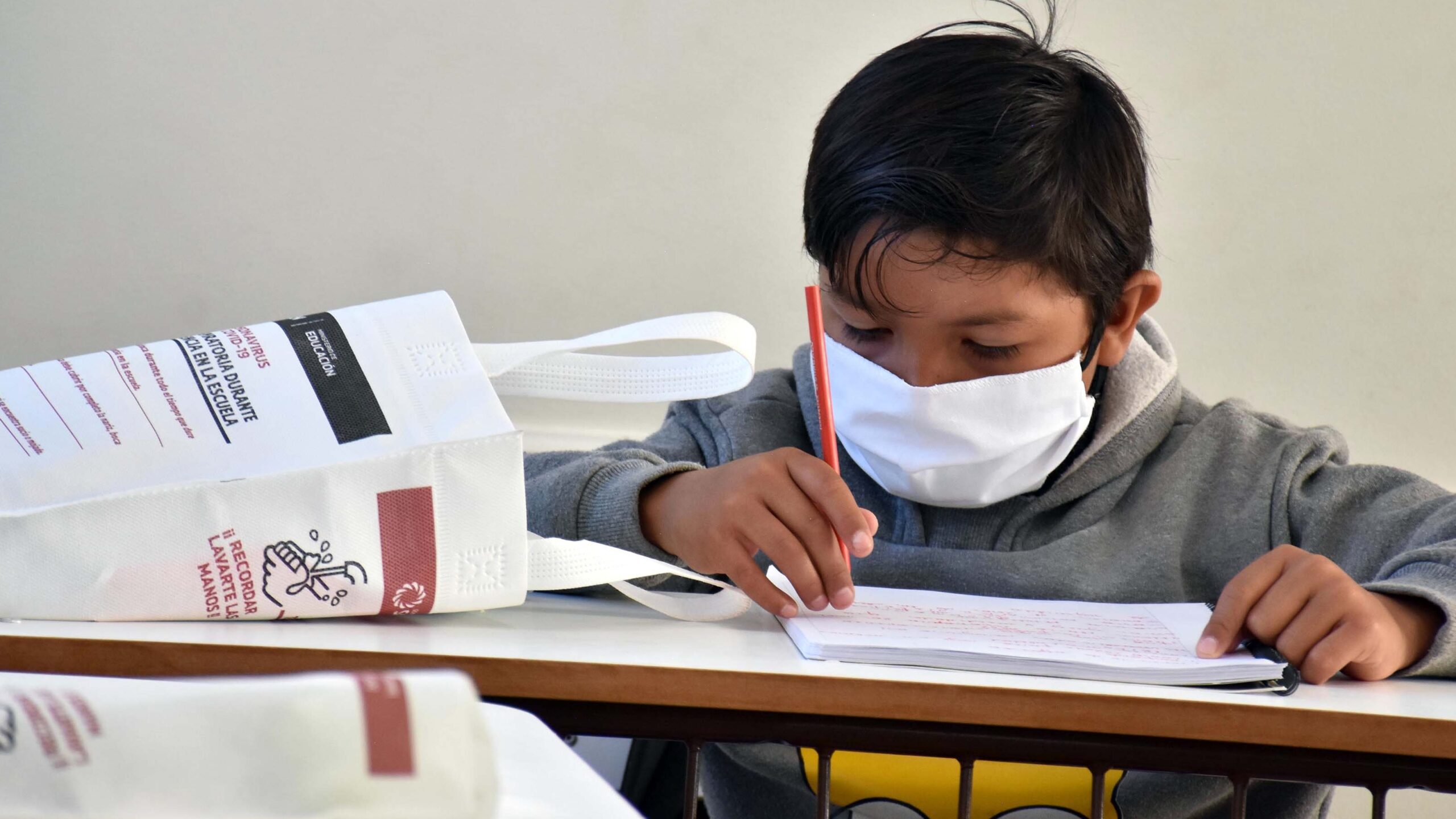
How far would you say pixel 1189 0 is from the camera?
1279 millimetres

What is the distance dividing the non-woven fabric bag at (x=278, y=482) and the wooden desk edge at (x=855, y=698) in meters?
0.07

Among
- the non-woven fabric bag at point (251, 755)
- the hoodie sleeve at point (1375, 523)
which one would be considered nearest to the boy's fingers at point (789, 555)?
the hoodie sleeve at point (1375, 523)

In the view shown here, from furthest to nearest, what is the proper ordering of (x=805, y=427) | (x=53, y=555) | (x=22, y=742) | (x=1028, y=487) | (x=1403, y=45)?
1. (x=1403, y=45)
2. (x=805, y=427)
3. (x=1028, y=487)
4. (x=53, y=555)
5. (x=22, y=742)

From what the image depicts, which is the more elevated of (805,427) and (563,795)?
(563,795)

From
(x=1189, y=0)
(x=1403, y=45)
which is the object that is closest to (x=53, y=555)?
(x=1189, y=0)

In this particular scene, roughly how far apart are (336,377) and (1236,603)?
0.49 meters

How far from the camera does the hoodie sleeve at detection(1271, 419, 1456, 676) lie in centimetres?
67

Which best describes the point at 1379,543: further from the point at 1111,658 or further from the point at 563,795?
the point at 563,795

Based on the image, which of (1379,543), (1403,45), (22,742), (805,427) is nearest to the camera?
(22,742)

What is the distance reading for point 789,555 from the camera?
2.30 ft

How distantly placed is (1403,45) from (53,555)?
1328 millimetres

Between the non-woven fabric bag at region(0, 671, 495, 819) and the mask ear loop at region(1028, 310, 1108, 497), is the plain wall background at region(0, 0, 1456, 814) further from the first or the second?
the non-woven fabric bag at region(0, 671, 495, 819)

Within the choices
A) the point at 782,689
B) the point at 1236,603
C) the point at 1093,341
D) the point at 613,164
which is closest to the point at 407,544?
the point at 782,689

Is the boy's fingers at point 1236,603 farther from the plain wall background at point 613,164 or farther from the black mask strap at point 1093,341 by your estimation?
the plain wall background at point 613,164
